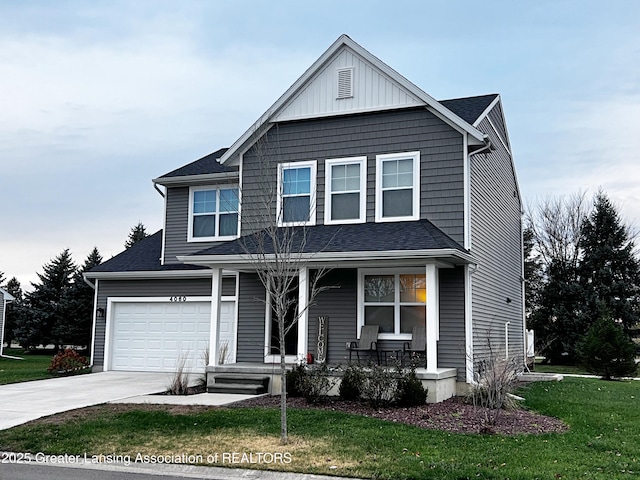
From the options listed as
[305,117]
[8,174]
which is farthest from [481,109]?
[8,174]

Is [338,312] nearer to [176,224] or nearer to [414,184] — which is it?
[414,184]

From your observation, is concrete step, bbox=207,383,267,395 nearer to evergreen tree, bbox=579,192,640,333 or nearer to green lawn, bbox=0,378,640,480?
green lawn, bbox=0,378,640,480

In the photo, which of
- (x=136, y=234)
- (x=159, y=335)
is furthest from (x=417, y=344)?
(x=136, y=234)

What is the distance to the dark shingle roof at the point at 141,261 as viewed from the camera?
1898 cm

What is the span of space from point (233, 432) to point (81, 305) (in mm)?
28051

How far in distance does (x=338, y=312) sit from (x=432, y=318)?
262 cm

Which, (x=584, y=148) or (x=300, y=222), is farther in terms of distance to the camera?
(x=584, y=148)

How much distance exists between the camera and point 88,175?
21047 millimetres

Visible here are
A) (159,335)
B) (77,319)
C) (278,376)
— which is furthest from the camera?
(77,319)

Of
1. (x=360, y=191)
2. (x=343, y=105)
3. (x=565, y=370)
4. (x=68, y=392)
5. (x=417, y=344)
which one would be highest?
(x=343, y=105)

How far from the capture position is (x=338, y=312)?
1462 centimetres

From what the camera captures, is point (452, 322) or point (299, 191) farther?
point (299, 191)

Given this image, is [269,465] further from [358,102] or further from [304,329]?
[358,102]

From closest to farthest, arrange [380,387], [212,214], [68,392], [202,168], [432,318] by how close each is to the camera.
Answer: [380,387] → [432,318] → [68,392] → [212,214] → [202,168]
